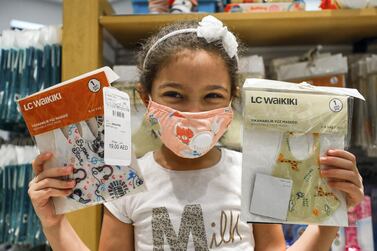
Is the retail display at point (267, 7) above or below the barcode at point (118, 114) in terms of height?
above

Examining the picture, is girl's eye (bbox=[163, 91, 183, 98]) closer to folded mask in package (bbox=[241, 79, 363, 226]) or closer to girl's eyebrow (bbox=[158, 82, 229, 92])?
girl's eyebrow (bbox=[158, 82, 229, 92])

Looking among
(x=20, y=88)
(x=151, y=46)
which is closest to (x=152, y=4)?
(x=151, y=46)

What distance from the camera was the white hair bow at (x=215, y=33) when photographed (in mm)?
887

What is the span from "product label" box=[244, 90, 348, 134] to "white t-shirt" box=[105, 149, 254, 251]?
24 centimetres

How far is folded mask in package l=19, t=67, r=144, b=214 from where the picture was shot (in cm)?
72

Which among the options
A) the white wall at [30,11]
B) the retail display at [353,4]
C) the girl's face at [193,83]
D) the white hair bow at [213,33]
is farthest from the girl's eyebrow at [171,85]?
the white wall at [30,11]

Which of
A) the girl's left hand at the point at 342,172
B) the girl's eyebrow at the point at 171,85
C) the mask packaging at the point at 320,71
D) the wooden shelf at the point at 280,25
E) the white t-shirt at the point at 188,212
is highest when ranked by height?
the wooden shelf at the point at 280,25

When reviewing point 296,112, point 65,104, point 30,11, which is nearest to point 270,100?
point 296,112

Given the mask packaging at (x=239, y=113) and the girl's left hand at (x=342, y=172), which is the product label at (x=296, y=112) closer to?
the girl's left hand at (x=342, y=172)

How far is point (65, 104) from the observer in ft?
2.44

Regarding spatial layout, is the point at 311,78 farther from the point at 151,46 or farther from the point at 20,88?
the point at 20,88

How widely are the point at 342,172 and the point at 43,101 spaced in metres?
0.59

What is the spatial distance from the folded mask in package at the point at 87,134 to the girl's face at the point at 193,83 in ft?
0.46

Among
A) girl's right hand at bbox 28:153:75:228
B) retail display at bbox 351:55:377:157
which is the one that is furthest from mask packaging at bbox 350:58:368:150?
girl's right hand at bbox 28:153:75:228
